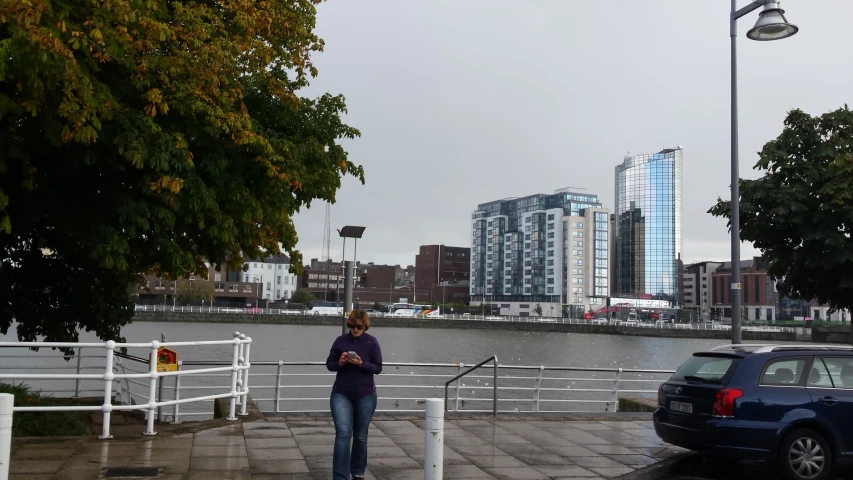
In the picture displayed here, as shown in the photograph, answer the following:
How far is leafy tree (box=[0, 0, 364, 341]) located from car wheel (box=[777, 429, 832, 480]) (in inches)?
328

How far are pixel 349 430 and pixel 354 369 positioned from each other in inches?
22.5

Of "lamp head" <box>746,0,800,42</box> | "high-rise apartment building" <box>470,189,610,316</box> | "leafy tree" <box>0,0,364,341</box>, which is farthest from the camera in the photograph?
"high-rise apartment building" <box>470,189,610,316</box>

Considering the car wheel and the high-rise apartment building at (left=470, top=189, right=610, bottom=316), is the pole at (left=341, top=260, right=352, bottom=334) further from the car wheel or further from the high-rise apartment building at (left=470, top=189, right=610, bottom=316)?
the high-rise apartment building at (left=470, top=189, right=610, bottom=316)

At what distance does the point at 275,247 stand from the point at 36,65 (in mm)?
7123

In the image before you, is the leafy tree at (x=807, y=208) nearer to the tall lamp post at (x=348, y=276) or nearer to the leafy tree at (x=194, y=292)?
the tall lamp post at (x=348, y=276)

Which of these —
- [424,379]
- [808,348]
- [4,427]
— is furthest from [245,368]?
[424,379]

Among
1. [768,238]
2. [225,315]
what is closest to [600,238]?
Result: [225,315]

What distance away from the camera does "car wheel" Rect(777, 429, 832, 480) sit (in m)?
8.80

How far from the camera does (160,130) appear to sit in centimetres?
1112

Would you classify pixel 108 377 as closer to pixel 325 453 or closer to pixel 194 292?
pixel 325 453

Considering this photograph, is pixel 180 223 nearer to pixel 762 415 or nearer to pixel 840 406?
pixel 762 415

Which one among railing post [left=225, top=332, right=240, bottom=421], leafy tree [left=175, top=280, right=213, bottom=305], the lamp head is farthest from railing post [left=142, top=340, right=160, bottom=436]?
leafy tree [left=175, top=280, right=213, bottom=305]

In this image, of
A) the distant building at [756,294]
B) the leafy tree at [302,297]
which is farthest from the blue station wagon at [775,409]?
the distant building at [756,294]

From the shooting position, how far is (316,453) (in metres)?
9.37
